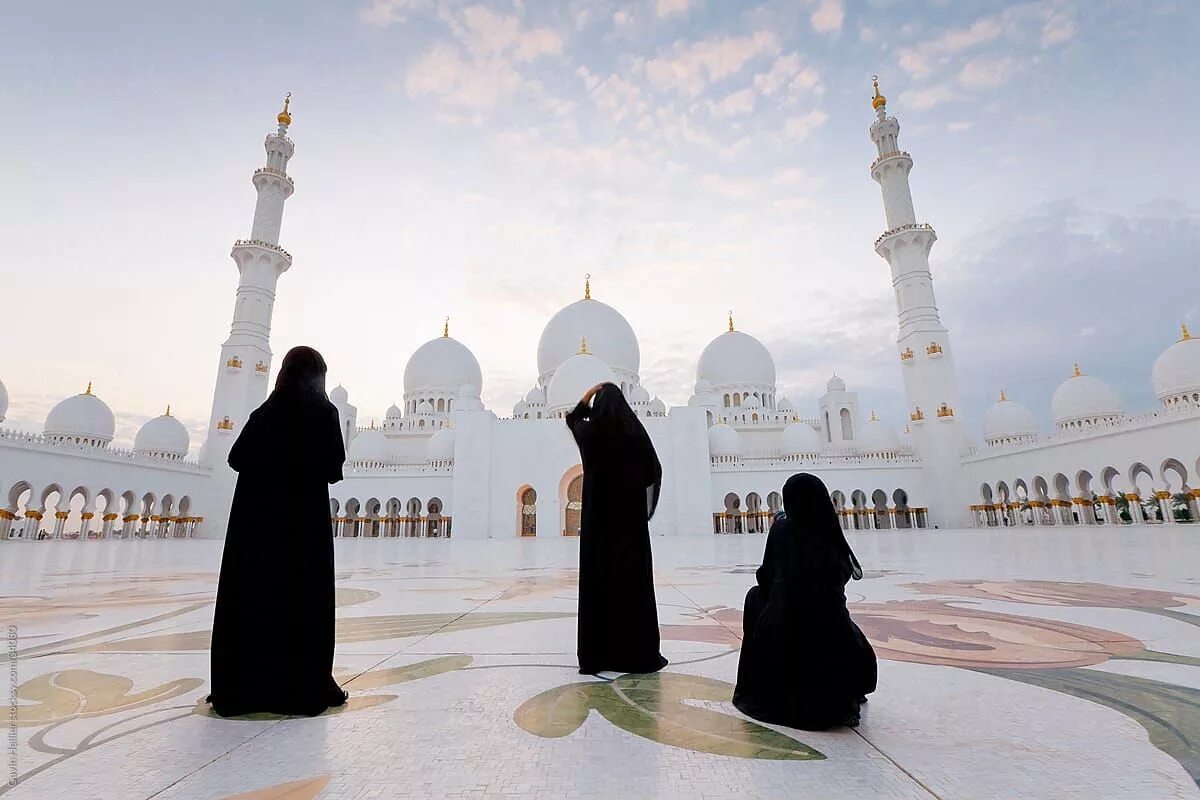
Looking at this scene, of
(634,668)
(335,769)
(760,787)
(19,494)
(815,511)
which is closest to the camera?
(760,787)

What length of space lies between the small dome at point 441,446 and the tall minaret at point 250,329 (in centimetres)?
747

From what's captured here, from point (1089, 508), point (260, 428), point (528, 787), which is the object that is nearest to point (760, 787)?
point (528, 787)

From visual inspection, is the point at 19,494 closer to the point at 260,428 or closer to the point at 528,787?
the point at 260,428

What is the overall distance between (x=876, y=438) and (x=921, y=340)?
17.4ft

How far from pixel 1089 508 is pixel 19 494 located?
3483cm

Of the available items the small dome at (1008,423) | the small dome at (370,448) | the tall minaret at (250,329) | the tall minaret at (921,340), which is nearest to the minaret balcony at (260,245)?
the tall minaret at (250,329)

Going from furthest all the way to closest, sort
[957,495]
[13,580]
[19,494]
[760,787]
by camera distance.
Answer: [957,495] → [19,494] → [13,580] → [760,787]

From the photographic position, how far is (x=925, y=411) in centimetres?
2462

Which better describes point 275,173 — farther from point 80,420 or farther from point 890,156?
point 890,156

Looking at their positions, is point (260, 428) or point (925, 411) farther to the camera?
point (925, 411)

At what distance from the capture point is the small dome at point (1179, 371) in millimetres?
19453

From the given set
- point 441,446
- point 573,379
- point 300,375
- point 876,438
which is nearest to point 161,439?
point 441,446

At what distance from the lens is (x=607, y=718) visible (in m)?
1.77

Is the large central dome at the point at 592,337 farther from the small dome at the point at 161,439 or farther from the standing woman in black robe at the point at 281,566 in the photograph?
the standing woman in black robe at the point at 281,566
